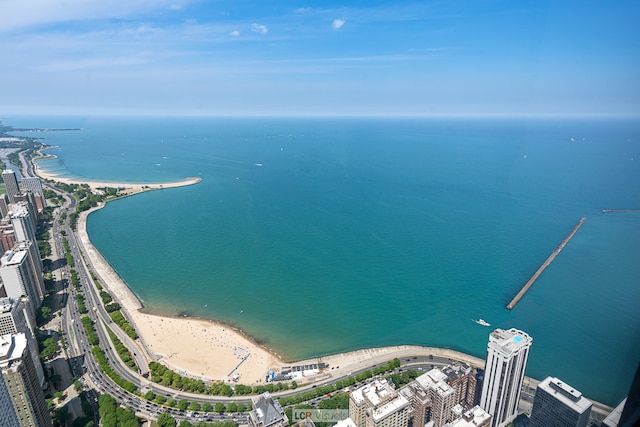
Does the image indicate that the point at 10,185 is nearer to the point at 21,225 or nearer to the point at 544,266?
the point at 21,225

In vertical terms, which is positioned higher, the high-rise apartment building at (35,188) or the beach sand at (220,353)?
the high-rise apartment building at (35,188)

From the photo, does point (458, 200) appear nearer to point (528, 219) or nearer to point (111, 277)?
point (528, 219)

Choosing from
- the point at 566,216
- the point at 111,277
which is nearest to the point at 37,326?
the point at 111,277

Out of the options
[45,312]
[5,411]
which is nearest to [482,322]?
[5,411]

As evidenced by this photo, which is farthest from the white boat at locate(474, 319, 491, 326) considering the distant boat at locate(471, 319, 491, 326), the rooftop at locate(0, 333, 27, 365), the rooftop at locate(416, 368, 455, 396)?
the rooftop at locate(0, 333, 27, 365)

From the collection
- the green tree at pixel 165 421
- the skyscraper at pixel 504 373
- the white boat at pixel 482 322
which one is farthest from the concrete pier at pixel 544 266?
the green tree at pixel 165 421

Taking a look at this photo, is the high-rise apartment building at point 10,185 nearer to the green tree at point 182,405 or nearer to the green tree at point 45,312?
the green tree at point 45,312

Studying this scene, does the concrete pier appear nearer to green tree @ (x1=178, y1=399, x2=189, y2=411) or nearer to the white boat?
the white boat
